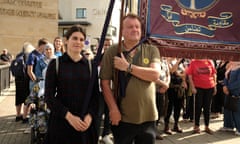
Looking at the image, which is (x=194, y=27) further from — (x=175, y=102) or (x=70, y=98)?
(x=175, y=102)

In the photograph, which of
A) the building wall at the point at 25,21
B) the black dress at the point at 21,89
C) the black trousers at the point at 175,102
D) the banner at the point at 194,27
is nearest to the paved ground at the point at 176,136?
the black trousers at the point at 175,102

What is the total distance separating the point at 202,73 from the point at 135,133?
424 centimetres

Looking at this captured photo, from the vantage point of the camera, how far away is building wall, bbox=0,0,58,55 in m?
23.8

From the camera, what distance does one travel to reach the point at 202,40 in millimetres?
4012

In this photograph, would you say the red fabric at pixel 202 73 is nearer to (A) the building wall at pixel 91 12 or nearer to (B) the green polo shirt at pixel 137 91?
(B) the green polo shirt at pixel 137 91

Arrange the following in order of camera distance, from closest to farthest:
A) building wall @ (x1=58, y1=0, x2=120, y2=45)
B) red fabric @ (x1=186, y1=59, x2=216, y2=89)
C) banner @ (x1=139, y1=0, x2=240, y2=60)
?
banner @ (x1=139, y1=0, x2=240, y2=60) < red fabric @ (x1=186, y1=59, x2=216, y2=89) < building wall @ (x1=58, y1=0, x2=120, y2=45)

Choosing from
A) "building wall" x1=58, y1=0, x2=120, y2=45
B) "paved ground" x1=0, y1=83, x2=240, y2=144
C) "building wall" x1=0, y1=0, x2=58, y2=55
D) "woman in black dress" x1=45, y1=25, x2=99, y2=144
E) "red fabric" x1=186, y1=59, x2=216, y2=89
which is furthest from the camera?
"building wall" x1=58, y1=0, x2=120, y2=45

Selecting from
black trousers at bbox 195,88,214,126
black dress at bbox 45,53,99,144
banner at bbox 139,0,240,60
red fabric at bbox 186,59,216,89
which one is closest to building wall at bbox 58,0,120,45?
red fabric at bbox 186,59,216,89

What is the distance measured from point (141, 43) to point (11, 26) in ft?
73.8

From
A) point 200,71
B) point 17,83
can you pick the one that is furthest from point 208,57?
point 17,83

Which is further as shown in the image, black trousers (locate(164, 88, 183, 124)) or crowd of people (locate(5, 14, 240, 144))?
black trousers (locate(164, 88, 183, 124))

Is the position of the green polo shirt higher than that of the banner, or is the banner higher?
the banner

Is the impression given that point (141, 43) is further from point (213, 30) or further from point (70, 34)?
point (213, 30)

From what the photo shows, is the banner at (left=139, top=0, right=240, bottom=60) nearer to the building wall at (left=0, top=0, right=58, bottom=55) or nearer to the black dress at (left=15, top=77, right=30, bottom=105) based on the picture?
the black dress at (left=15, top=77, right=30, bottom=105)
